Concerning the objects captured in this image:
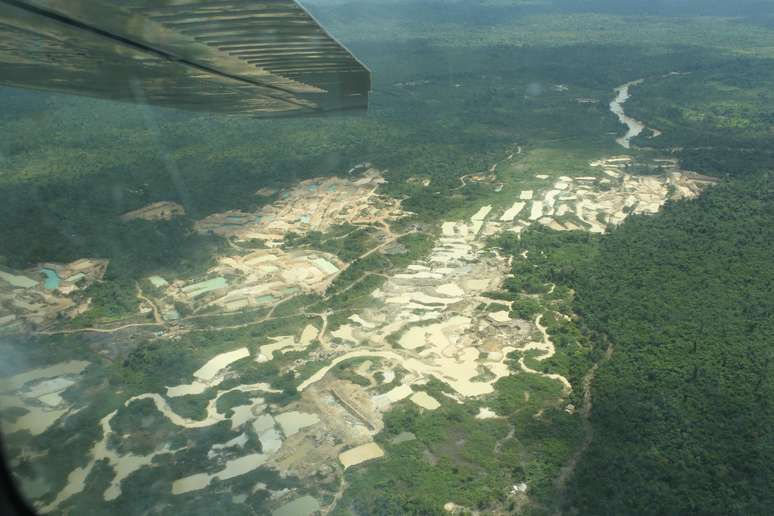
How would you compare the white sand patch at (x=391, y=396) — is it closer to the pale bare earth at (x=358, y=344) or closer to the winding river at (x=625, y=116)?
the pale bare earth at (x=358, y=344)

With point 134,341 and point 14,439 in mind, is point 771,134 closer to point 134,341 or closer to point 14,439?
point 134,341

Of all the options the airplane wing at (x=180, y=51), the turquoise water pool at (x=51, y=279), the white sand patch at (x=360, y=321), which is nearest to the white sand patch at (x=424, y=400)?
the white sand patch at (x=360, y=321)

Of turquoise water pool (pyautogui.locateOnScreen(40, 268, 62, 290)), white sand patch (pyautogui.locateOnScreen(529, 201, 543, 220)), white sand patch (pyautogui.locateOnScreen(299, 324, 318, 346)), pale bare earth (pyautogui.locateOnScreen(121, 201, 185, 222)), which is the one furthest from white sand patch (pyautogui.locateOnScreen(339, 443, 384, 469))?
pale bare earth (pyautogui.locateOnScreen(121, 201, 185, 222))

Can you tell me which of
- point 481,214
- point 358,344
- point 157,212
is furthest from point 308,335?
point 157,212

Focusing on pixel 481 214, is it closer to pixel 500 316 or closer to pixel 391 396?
pixel 500 316

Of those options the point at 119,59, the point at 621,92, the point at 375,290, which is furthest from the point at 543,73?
the point at 119,59
